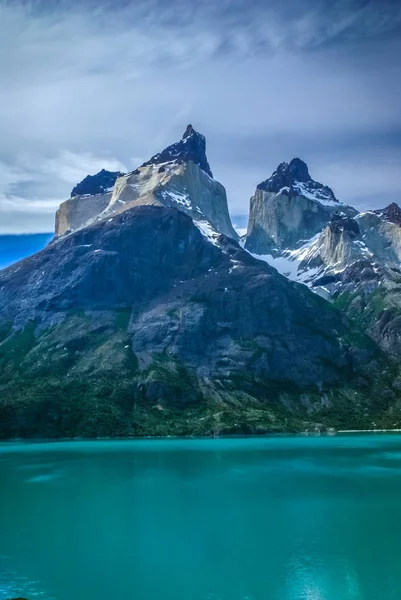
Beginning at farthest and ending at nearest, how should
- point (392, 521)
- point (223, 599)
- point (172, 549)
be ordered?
point (392, 521)
point (172, 549)
point (223, 599)

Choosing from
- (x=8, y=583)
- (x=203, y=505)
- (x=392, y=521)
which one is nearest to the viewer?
(x=8, y=583)

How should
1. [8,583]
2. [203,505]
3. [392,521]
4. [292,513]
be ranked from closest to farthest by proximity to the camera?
[8,583], [392,521], [292,513], [203,505]

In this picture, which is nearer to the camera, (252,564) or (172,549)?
(252,564)

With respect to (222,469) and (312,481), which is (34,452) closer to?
(222,469)

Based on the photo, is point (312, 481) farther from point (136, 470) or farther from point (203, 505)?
point (136, 470)

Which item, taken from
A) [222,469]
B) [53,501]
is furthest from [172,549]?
[222,469]

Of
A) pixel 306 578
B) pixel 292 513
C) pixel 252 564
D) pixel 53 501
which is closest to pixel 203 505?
pixel 292 513
